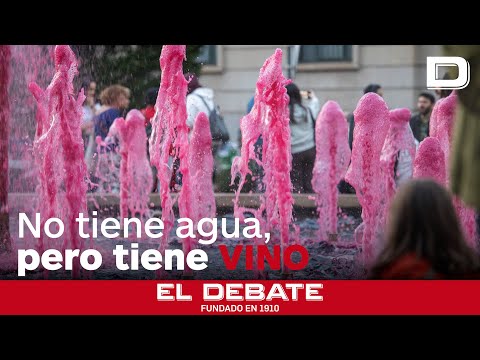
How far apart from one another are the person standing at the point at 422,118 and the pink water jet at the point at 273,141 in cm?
79

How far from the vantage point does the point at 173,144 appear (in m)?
6.18

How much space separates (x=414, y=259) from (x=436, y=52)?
6.12ft

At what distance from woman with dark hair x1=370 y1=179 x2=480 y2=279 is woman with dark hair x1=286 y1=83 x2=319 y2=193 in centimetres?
311

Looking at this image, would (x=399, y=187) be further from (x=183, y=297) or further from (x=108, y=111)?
(x=108, y=111)

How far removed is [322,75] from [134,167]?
1.73 m

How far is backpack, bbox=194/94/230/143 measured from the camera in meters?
7.07

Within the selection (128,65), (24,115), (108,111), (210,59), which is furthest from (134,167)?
(24,115)

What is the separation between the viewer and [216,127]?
7.17 m

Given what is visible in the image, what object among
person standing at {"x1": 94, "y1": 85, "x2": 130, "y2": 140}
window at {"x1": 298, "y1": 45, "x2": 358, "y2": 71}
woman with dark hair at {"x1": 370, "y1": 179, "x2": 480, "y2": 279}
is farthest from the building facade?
woman with dark hair at {"x1": 370, "y1": 179, "x2": 480, "y2": 279}

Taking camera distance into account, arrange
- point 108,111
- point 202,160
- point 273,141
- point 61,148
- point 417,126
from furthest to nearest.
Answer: point 108,111 < point 417,126 < point 202,160 < point 273,141 < point 61,148

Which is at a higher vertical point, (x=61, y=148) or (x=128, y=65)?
(x=128, y=65)

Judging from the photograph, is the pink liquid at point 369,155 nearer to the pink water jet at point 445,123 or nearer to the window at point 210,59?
the pink water jet at point 445,123
